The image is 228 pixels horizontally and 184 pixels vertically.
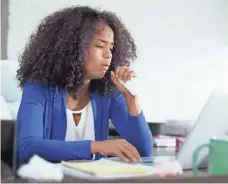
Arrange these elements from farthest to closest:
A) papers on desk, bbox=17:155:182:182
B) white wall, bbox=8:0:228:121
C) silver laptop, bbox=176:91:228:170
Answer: white wall, bbox=8:0:228:121 → silver laptop, bbox=176:91:228:170 → papers on desk, bbox=17:155:182:182

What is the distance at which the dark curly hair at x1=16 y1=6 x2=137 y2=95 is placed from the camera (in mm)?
1383

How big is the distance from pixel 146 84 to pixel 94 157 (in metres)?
2.13

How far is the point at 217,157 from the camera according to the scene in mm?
785

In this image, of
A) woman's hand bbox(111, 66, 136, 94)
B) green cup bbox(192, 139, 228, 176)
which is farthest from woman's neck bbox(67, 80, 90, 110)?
green cup bbox(192, 139, 228, 176)

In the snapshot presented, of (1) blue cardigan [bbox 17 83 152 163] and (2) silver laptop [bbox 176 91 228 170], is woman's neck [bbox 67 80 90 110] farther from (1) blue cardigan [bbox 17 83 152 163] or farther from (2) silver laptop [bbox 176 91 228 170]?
(2) silver laptop [bbox 176 91 228 170]

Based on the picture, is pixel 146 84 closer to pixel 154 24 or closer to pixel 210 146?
pixel 154 24

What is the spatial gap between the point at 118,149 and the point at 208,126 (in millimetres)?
226

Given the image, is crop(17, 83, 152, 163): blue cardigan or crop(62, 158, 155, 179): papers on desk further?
crop(17, 83, 152, 163): blue cardigan

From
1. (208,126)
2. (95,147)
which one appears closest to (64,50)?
(95,147)

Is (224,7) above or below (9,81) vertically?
above

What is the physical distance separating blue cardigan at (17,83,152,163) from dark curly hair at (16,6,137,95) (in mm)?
40

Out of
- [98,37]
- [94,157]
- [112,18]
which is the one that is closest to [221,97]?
[94,157]

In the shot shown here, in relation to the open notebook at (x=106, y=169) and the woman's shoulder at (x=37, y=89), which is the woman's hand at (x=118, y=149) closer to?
the open notebook at (x=106, y=169)

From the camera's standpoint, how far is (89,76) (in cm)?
141
